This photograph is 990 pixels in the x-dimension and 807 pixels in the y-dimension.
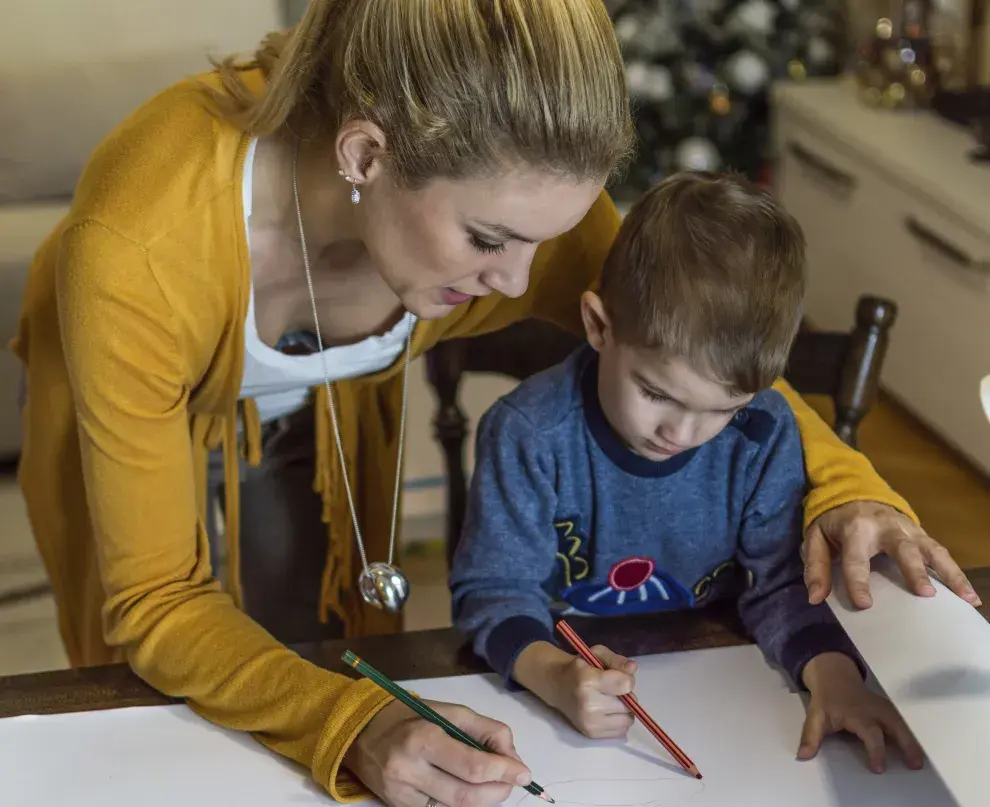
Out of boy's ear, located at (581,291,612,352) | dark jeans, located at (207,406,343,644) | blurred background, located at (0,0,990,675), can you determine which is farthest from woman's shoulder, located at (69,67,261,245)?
blurred background, located at (0,0,990,675)

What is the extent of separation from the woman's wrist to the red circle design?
17 cm

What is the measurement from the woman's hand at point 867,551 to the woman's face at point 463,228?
0.33m

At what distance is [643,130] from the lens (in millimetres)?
2918

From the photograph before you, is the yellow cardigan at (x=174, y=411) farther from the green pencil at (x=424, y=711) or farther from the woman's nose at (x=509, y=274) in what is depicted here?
the woman's nose at (x=509, y=274)

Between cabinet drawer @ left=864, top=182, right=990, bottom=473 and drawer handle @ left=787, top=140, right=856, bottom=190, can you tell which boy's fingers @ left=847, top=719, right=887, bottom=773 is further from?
drawer handle @ left=787, top=140, right=856, bottom=190

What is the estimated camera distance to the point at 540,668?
889 mm

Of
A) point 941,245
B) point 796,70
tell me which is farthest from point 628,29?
point 941,245

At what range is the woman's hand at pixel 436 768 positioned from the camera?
2.54ft

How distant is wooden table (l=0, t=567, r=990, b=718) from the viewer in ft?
2.98

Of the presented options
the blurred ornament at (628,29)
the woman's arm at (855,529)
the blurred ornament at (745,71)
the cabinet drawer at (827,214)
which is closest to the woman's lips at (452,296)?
the woman's arm at (855,529)

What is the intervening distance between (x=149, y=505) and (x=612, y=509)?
41 centimetres

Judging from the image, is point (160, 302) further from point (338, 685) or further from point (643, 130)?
point (643, 130)

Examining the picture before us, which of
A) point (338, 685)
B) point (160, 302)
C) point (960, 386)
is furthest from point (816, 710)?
point (960, 386)

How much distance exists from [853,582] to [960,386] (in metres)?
1.59
